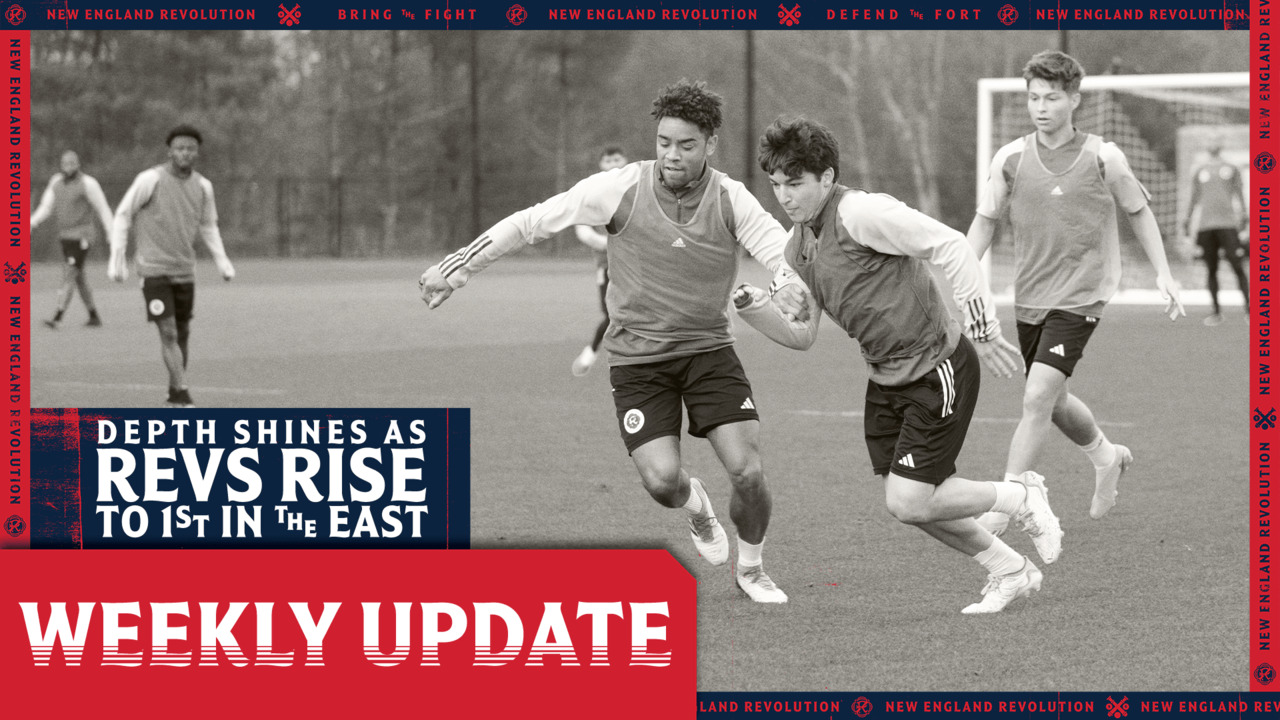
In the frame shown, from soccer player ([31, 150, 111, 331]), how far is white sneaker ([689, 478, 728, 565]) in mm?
13311

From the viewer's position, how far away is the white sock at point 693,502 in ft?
21.1

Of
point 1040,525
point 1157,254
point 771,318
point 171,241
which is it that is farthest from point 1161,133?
point 771,318

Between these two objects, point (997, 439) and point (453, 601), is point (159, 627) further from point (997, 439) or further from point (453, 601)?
point (997, 439)

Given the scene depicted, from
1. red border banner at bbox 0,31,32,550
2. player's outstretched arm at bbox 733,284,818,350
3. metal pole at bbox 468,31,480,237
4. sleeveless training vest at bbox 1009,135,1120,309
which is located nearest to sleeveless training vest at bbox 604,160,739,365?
player's outstretched arm at bbox 733,284,818,350

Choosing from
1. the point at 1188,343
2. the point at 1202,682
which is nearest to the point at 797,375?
the point at 1188,343

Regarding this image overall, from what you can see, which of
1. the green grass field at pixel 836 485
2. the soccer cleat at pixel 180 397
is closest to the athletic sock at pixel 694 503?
the green grass field at pixel 836 485

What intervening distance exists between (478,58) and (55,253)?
47.3ft

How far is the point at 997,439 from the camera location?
10102 millimetres

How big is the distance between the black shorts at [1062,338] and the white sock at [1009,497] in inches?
53.5

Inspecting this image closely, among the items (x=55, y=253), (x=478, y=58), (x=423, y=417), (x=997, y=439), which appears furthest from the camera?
(x=478, y=58)

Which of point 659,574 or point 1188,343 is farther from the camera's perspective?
point 1188,343

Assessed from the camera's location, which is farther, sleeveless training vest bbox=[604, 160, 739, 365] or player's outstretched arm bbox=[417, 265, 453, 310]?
sleeveless training vest bbox=[604, 160, 739, 365]

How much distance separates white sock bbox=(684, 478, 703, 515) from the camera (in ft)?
21.1

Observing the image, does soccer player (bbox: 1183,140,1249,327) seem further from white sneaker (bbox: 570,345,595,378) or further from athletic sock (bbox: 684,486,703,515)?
athletic sock (bbox: 684,486,703,515)
